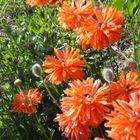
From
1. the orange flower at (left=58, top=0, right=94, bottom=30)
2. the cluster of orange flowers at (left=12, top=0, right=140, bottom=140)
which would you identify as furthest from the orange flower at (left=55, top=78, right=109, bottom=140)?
the orange flower at (left=58, top=0, right=94, bottom=30)

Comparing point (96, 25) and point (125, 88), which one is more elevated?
point (96, 25)

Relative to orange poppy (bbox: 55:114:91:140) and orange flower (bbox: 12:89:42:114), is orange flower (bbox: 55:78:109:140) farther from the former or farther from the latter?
orange flower (bbox: 12:89:42:114)

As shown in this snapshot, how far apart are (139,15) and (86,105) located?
211 cm

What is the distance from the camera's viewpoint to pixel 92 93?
5.47ft

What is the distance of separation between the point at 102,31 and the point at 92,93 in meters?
0.45

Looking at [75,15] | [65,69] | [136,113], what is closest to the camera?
[136,113]

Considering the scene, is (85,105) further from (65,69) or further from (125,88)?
(65,69)

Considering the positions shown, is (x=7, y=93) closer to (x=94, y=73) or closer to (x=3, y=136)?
(x=3, y=136)

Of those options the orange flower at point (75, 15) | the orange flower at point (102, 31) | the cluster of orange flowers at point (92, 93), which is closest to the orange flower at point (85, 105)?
the cluster of orange flowers at point (92, 93)

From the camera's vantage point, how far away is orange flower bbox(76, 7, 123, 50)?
2020mm

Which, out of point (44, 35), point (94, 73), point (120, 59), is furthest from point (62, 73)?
point (120, 59)

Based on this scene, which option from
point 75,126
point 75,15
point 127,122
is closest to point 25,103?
point 75,15

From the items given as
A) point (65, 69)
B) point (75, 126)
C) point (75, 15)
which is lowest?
point (75, 126)

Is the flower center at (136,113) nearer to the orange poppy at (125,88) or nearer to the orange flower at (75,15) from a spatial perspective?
the orange poppy at (125,88)
